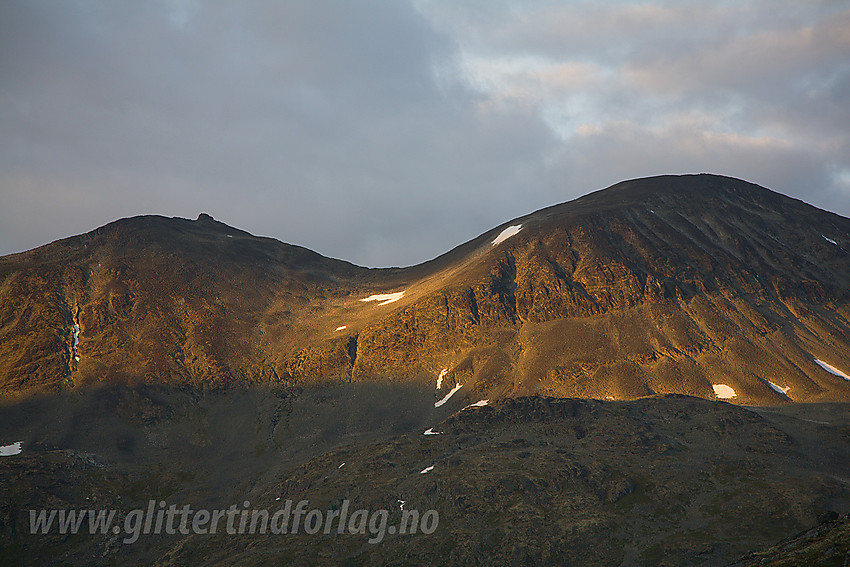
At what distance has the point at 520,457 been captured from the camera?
511ft

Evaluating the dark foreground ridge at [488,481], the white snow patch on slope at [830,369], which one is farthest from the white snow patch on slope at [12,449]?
the white snow patch on slope at [830,369]

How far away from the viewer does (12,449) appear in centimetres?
18238

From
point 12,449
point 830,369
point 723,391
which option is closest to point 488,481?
point 723,391

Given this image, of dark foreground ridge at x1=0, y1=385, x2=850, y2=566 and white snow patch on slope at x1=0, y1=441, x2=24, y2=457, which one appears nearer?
dark foreground ridge at x1=0, y1=385, x2=850, y2=566

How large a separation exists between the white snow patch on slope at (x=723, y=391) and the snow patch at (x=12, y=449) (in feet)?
608

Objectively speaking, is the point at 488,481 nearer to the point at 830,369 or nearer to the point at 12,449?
the point at 830,369

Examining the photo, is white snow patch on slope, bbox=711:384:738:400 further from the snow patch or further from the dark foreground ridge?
the snow patch

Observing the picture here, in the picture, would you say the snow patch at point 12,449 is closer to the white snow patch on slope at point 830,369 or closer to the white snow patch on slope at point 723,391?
Result: the white snow patch on slope at point 723,391

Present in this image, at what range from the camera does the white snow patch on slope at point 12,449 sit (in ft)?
590

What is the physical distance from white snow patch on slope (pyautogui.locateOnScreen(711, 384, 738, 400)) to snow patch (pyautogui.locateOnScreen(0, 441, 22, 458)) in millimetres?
185305

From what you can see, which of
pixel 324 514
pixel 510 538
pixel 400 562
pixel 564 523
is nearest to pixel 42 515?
pixel 324 514

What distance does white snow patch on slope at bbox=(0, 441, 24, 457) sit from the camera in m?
180

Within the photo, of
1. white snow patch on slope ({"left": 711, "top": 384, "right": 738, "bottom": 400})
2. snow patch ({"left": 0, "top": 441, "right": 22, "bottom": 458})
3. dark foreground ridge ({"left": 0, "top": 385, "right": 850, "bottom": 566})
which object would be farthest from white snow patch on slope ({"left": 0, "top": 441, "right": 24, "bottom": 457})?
white snow patch on slope ({"left": 711, "top": 384, "right": 738, "bottom": 400})

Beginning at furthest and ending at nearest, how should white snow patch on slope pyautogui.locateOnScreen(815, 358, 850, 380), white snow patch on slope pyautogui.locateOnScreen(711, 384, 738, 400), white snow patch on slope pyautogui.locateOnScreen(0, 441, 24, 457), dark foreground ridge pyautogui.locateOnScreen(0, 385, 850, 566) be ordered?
white snow patch on slope pyautogui.locateOnScreen(815, 358, 850, 380)
white snow patch on slope pyautogui.locateOnScreen(711, 384, 738, 400)
white snow patch on slope pyautogui.locateOnScreen(0, 441, 24, 457)
dark foreground ridge pyautogui.locateOnScreen(0, 385, 850, 566)
